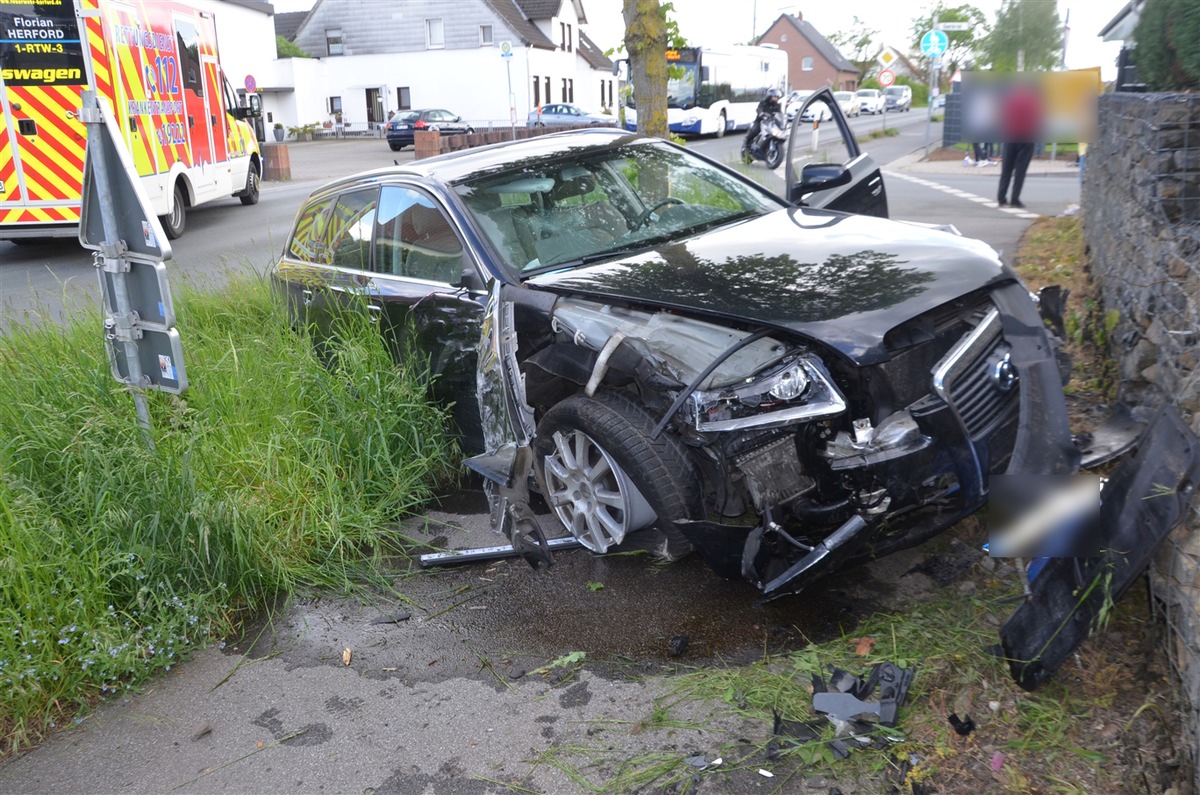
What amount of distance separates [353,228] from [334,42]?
195 feet

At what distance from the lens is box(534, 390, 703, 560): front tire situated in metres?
3.60

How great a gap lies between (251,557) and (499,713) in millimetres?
1501

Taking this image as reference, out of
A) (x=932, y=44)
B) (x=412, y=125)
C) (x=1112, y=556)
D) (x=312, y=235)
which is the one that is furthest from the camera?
(x=412, y=125)

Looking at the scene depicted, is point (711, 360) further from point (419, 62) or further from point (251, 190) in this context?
point (419, 62)

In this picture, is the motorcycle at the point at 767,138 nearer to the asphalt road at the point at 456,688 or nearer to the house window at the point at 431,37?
the asphalt road at the point at 456,688

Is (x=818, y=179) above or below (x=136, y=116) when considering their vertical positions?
below

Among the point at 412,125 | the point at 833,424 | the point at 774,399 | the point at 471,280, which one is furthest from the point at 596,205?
the point at 412,125

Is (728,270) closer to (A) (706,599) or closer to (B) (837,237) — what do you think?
(B) (837,237)

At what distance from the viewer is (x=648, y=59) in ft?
33.0

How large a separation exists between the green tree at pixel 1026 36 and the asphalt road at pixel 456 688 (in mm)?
3306

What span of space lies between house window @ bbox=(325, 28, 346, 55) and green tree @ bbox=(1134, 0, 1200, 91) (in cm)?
5992

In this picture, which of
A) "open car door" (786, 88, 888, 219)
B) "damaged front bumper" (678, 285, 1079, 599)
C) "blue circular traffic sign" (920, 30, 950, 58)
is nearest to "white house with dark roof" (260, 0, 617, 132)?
"blue circular traffic sign" (920, 30, 950, 58)

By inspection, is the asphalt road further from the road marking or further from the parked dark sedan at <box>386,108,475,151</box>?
the parked dark sedan at <box>386,108,475,151</box>

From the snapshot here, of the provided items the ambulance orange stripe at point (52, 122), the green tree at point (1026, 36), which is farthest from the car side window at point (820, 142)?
the ambulance orange stripe at point (52, 122)
